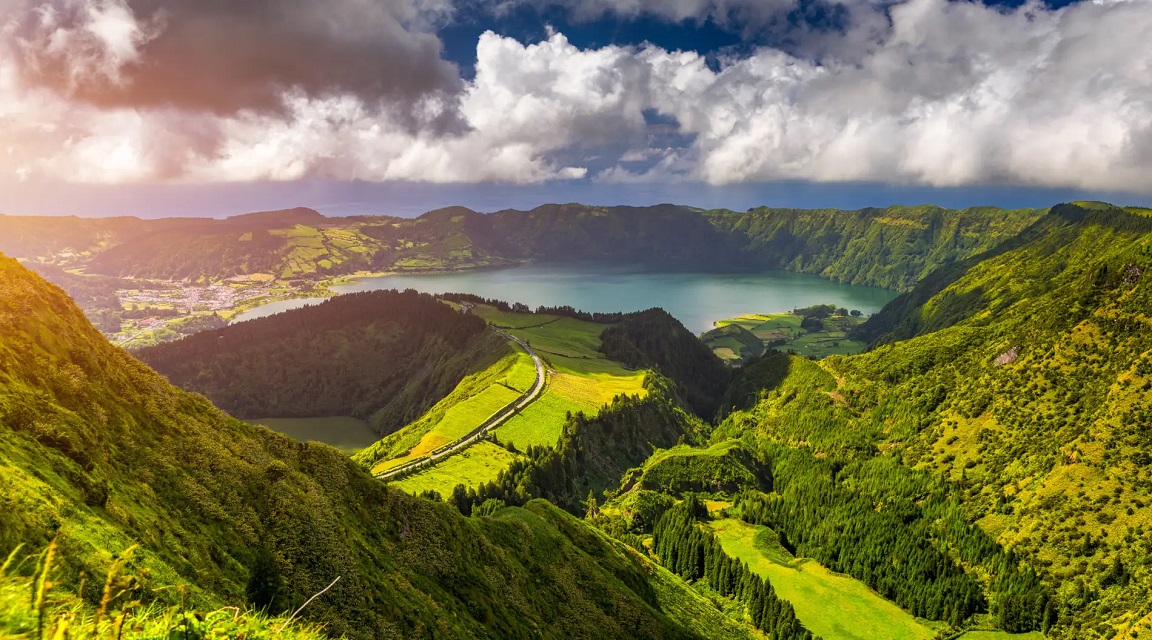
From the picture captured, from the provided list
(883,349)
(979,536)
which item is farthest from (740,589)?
(883,349)

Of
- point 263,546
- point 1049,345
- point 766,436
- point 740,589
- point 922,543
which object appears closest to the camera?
point 263,546

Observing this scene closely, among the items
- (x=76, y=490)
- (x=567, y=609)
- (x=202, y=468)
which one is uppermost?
(x=76, y=490)

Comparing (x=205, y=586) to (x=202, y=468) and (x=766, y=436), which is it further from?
(x=766, y=436)

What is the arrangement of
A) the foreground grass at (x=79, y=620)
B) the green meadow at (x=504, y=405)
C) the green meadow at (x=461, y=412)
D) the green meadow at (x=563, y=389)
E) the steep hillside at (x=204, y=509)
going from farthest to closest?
the green meadow at (x=563, y=389) → the green meadow at (x=461, y=412) → the green meadow at (x=504, y=405) → the steep hillside at (x=204, y=509) → the foreground grass at (x=79, y=620)

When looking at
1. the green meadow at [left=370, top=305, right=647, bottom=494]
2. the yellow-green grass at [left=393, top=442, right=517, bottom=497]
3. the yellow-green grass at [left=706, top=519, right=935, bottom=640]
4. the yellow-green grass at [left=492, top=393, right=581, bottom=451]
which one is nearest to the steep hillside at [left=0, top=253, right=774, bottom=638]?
the yellow-green grass at [left=393, top=442, right=517, bottom=497]

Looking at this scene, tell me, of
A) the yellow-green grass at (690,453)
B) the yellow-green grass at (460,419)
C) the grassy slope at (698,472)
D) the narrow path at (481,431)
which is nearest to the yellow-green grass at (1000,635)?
the grassy slope at (698,472)

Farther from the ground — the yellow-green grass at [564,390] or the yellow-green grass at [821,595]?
the yellow-green grass at [564,390]

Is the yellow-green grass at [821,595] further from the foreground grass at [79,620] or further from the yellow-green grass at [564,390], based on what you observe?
the foreground grass at [79,620]
